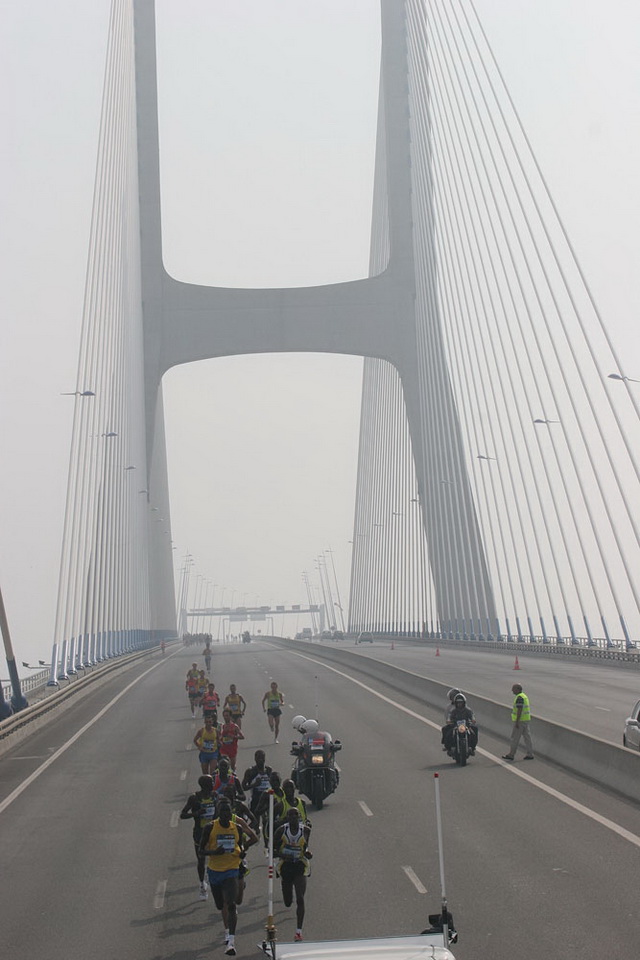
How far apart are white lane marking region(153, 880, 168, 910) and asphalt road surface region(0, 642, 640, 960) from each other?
0.04 m

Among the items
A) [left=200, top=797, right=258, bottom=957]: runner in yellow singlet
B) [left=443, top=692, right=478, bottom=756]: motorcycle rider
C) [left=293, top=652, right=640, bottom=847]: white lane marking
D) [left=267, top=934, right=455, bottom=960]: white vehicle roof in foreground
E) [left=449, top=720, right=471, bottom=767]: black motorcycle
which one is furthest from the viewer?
[left=443, top=692, right=478, bottom=756]: motorcycle rider

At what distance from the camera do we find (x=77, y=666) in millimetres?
48688

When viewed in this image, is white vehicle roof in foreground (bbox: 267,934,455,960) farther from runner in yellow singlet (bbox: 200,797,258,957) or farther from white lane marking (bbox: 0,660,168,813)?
white lane marking (bbox: 0,660,168,813)

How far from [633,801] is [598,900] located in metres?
5.93

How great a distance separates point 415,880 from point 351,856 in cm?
166

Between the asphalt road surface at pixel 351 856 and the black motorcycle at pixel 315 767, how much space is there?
28 centimetres

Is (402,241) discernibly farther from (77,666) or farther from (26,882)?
(26,882)

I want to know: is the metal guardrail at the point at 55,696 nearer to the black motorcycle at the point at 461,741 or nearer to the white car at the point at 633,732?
the black motorcycle at the point at 461,741

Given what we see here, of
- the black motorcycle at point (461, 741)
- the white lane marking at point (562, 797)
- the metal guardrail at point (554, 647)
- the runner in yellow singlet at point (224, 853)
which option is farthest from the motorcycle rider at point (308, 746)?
the metal guardrail at point (554, 647)

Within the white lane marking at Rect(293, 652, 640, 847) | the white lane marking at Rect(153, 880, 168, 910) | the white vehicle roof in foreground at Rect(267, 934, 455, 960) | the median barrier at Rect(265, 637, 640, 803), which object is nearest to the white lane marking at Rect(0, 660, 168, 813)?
the white lane marking at Rect(153, 880, 168, 910)

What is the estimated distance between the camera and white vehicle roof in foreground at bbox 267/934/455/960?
23.8 ft

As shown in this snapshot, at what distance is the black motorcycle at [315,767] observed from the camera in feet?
59.3

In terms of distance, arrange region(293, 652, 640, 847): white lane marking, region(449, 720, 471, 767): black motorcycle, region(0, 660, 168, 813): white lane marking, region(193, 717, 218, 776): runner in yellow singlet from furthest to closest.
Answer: region(449, 720, 471, 767): black motorcycle < region(0, 660, 168, 813): white lane marking < region(193, 717, 218, 776): runner in yellow singlet < region(293, 652, 640, 847): white lane marking

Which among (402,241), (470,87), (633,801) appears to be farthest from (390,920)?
(402,241)
